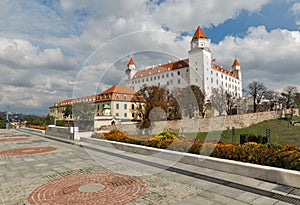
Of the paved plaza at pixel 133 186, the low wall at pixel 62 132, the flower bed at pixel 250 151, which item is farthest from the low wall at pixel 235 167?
the low wall at pixel 62 132

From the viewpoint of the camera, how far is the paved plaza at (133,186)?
179 inches

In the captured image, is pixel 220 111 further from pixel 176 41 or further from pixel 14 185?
pixel 14 185

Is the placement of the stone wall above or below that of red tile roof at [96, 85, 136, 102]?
below

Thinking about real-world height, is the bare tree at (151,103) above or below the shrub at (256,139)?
above

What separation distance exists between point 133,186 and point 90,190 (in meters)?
1.14

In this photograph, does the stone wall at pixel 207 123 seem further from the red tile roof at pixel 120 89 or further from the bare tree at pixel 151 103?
the red tile roof at pixel 120 89

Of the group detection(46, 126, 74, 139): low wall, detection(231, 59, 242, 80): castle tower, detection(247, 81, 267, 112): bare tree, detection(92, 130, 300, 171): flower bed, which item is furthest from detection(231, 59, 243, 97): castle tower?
detection(92, 130, 300, 171): flower bed

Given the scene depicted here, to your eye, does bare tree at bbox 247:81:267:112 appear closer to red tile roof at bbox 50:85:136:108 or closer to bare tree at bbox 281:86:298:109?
bare tree at bbox 281:86:298:109

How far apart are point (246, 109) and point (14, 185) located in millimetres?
77639

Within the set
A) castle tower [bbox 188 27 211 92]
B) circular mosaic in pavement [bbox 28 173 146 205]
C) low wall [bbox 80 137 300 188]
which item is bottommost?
circular mosaic in pavement [bbox 28 173 146 205]

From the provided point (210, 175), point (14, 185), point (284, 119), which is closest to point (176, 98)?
point (210, 175)

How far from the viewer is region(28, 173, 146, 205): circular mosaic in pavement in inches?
181

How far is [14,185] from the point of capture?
18.9 ft

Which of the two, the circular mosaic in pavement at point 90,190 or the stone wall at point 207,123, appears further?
the stone wall at point 207,123
